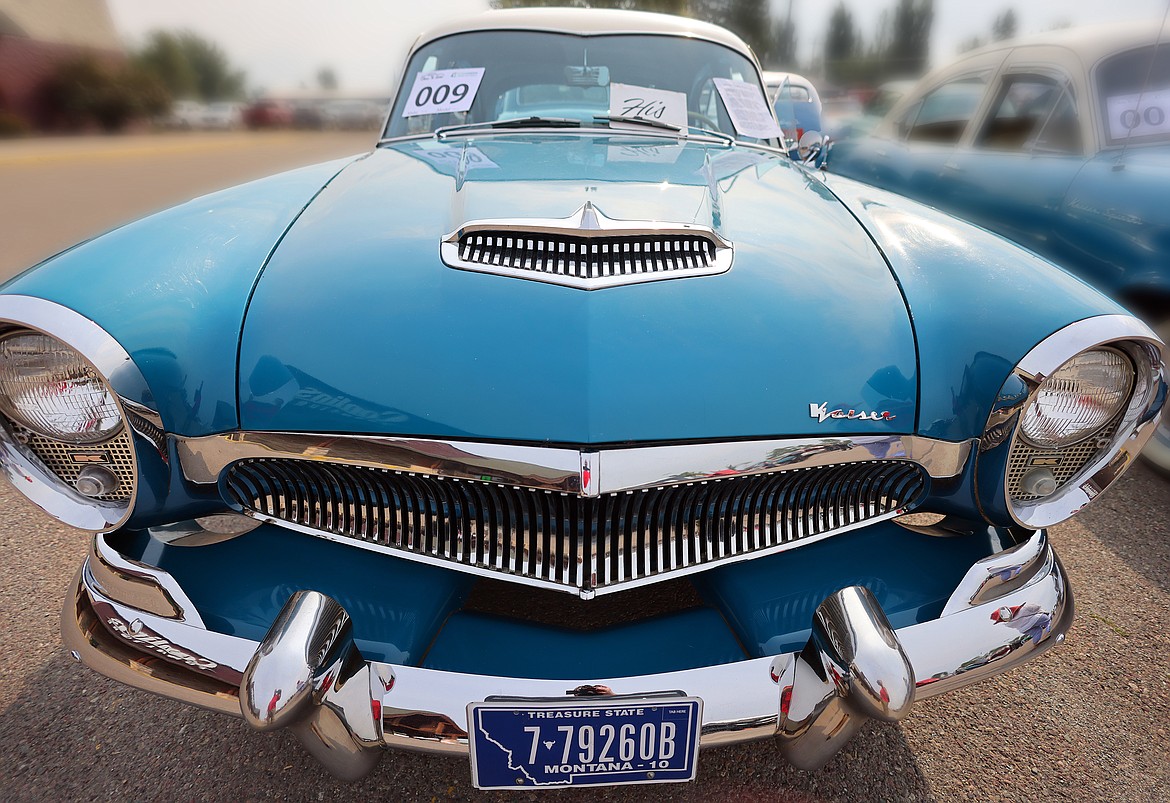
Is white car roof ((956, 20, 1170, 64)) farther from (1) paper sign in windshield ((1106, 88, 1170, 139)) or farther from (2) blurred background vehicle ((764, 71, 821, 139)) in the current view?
(2) blurred background vehicle ((764, 71, 821, 139))

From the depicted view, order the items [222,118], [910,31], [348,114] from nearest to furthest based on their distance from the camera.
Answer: [910,31] → [348,114] → [222,118]

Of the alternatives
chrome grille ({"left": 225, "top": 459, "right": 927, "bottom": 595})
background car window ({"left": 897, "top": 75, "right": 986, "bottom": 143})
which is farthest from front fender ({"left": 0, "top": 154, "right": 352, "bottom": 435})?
background car window ({"left": 897, "top": 75, "right": 986, "bottom": 143})

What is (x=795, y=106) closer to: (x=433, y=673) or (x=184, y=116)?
(x=433, y=673)

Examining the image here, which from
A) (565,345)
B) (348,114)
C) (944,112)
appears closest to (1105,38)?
(944,112)

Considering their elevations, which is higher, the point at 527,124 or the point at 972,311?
the point at 527,124

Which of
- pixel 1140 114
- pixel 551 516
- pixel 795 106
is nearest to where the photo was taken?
pixel 551 516

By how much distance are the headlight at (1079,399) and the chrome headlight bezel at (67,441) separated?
1591mm

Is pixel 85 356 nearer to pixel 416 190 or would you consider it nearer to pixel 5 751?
pixel 416 190

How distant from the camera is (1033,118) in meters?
3.35

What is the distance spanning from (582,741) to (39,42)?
3701 centimetres

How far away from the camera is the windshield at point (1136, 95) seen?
2902 millimetres

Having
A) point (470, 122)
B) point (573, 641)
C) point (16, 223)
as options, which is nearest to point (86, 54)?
point (16, 223)

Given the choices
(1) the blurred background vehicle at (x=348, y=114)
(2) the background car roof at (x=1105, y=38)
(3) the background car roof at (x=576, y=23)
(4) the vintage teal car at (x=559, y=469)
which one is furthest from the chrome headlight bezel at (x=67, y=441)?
(1) the blurred background vehicle at (x=348, y=114)

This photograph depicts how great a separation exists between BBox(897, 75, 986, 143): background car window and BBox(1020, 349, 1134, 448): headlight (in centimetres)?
290
